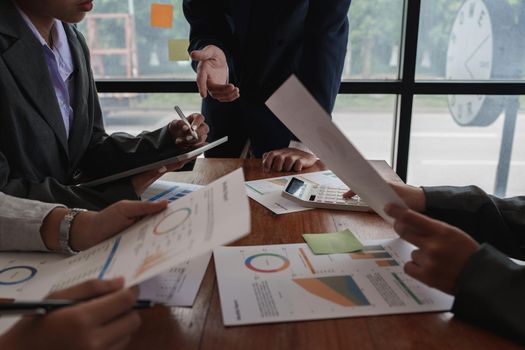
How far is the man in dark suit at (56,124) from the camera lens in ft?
3.14

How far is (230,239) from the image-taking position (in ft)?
1.48

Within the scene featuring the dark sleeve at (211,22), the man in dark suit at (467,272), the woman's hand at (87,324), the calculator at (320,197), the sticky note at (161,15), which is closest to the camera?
the woman's hand at (87,324)

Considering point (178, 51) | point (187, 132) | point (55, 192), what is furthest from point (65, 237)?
point (178, 51)

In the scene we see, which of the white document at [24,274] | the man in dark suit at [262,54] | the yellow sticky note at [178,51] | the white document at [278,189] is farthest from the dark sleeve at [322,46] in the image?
the white document at [24,274]

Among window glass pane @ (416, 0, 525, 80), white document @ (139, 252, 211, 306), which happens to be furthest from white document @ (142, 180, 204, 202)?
window glass pane @ (416, 0, 525, 80)

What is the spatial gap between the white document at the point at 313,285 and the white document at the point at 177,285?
0.11 feet

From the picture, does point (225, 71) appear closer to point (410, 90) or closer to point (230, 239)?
point (230, 239)

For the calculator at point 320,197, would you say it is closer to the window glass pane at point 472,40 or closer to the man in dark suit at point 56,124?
the man in dark suit at point 56,124

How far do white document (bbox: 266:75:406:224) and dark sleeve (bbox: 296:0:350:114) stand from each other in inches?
33.0

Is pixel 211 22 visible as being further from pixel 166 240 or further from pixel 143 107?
pixel 166 240

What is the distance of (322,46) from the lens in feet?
4.93

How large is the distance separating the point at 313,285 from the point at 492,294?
0.72ft

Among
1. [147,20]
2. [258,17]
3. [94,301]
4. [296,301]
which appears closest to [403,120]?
[258,17]

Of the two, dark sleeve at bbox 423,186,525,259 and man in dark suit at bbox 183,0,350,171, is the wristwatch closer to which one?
dark sleeve at bbox 423,186,525,259
